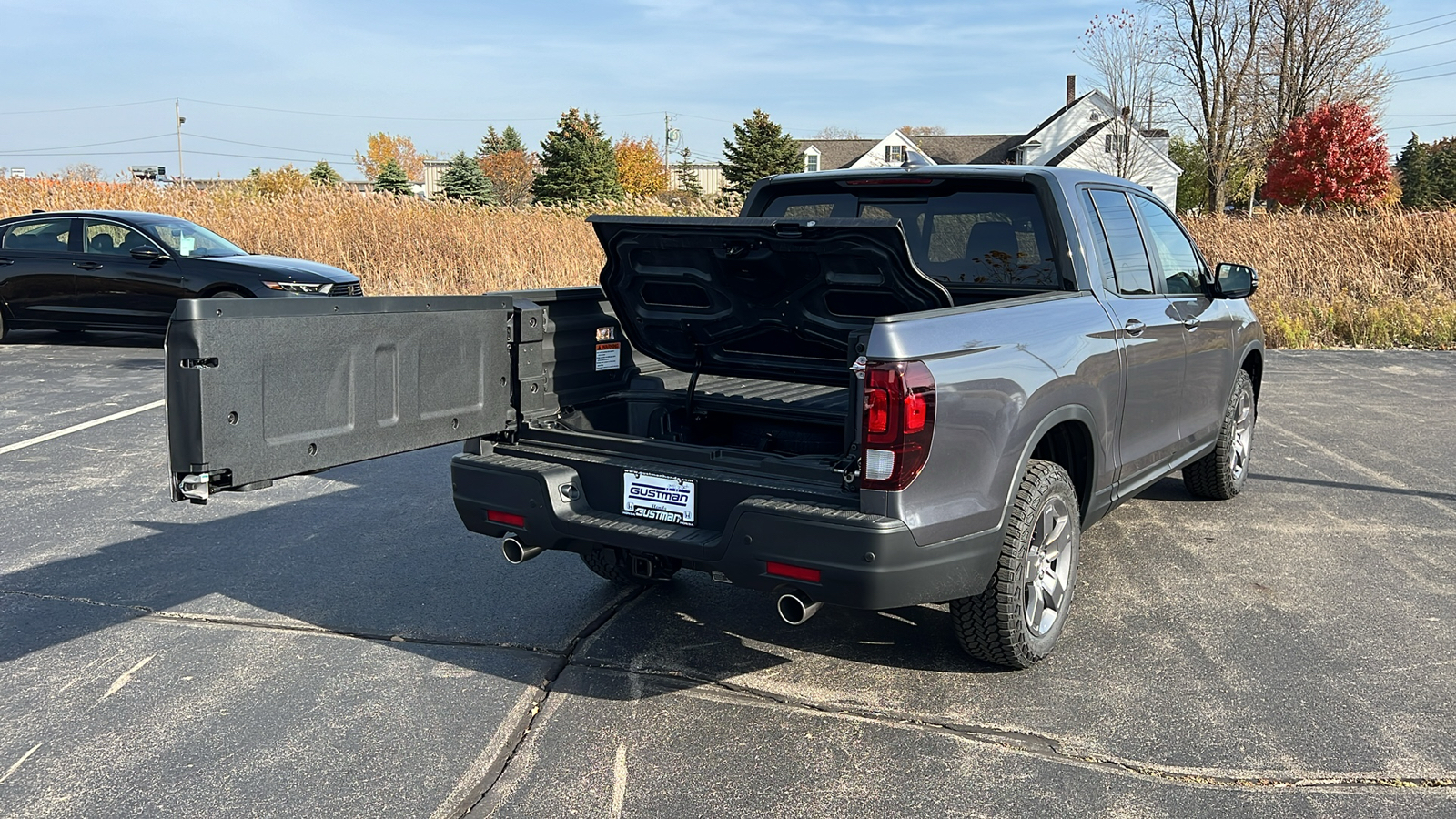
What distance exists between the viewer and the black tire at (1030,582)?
3.99 m

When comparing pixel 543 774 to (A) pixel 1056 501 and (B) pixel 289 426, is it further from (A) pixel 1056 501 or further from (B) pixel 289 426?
(A) pixel 1056 501

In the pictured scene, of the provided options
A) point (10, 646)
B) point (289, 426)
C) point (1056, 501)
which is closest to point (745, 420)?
point (1056, 501)

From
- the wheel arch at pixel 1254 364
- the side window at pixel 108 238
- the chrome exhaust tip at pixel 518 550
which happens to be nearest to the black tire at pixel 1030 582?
the chrome exhaust tip at pixel 518 550

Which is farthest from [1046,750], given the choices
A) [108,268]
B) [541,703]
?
[108,268]

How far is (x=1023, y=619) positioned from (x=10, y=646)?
396 cm

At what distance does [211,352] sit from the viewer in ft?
10.6

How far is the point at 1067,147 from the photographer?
5569 cm

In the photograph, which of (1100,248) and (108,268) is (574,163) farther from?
(1100,248)

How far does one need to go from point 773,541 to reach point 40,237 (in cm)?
1366

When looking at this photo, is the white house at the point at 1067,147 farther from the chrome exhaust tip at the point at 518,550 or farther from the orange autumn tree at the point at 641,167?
the chrome exhaust tip at the point at 518,550

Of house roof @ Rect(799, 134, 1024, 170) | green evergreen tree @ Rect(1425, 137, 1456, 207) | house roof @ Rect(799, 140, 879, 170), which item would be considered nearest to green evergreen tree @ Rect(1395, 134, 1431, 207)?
green evergreen tree @ Rect(1425, 137, 1456, 207)

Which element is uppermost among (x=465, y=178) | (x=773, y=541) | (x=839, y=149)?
(x=839, y=149)

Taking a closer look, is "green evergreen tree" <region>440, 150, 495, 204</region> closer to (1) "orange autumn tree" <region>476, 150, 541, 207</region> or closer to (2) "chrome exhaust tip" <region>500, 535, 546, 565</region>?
(1) "orange autumn tree" <region>476, 150, 541, 207</region>

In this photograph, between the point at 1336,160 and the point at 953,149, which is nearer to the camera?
the point at 1336,160
